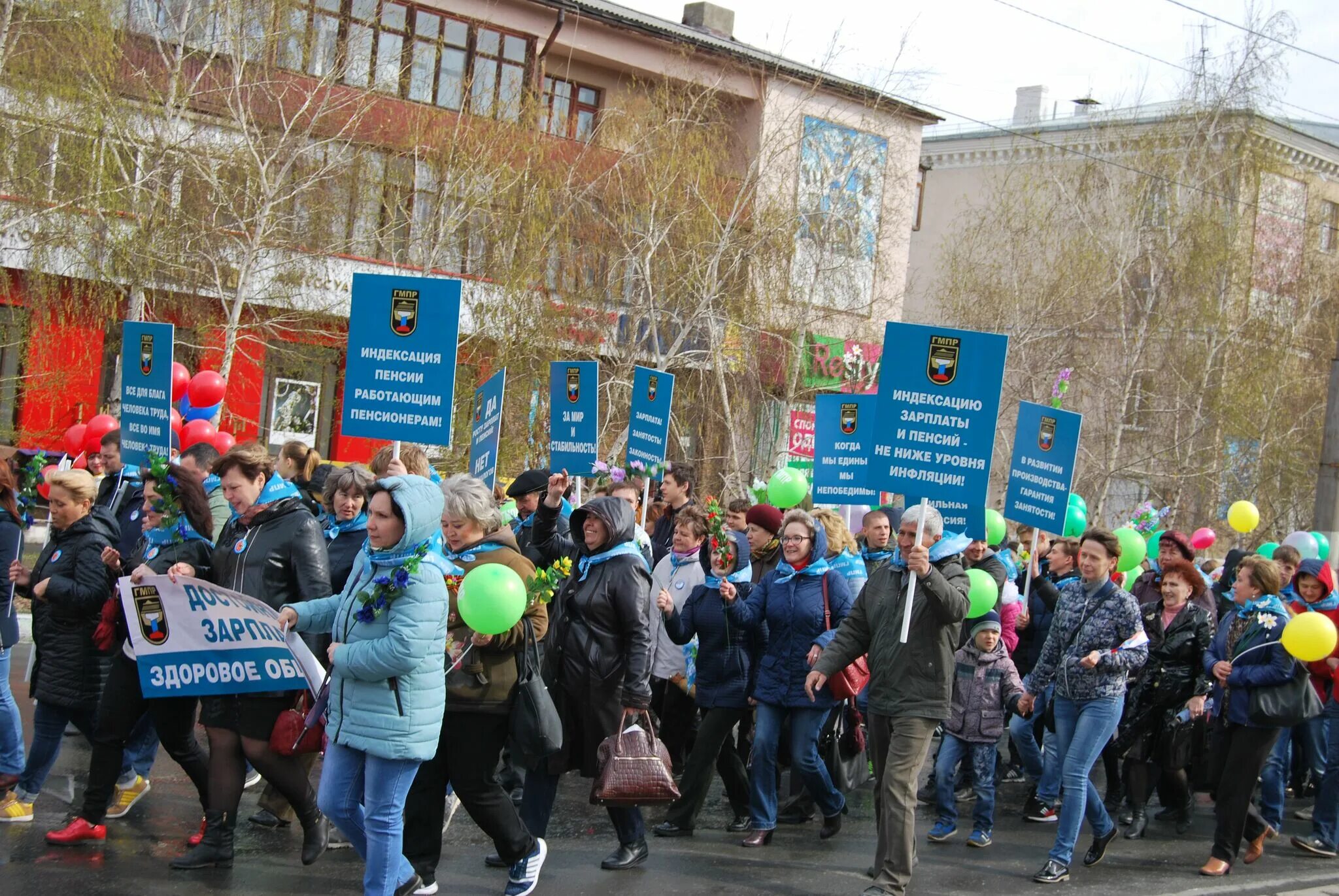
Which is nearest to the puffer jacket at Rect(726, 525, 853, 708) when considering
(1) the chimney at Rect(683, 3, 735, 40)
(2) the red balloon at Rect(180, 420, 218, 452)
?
(2) the red balloon at Rect(180, 420, 218, 452)

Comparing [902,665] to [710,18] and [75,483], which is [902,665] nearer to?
[75,483]

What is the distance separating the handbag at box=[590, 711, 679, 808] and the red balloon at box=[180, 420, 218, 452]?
20.9 feet

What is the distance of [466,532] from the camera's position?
6125 millimetres

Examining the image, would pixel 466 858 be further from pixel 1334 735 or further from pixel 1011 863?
pixel 1334 735

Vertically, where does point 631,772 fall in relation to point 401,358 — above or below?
below

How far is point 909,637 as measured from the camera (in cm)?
696

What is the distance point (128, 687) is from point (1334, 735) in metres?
7.35

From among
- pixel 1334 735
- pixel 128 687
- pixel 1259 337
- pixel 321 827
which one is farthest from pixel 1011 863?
pixel 1259 337

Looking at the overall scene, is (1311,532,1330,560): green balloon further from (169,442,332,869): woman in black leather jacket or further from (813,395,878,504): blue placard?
(169,442,332,869): woman in black leather jacket

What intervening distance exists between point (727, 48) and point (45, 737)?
27292 millimetres

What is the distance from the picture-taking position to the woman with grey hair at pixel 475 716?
5953 mm

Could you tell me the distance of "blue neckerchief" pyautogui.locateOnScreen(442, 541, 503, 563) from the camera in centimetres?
607

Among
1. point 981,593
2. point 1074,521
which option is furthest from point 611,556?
point 1074,521

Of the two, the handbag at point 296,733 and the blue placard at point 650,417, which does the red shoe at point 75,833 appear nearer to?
the handbag at point 296,733
